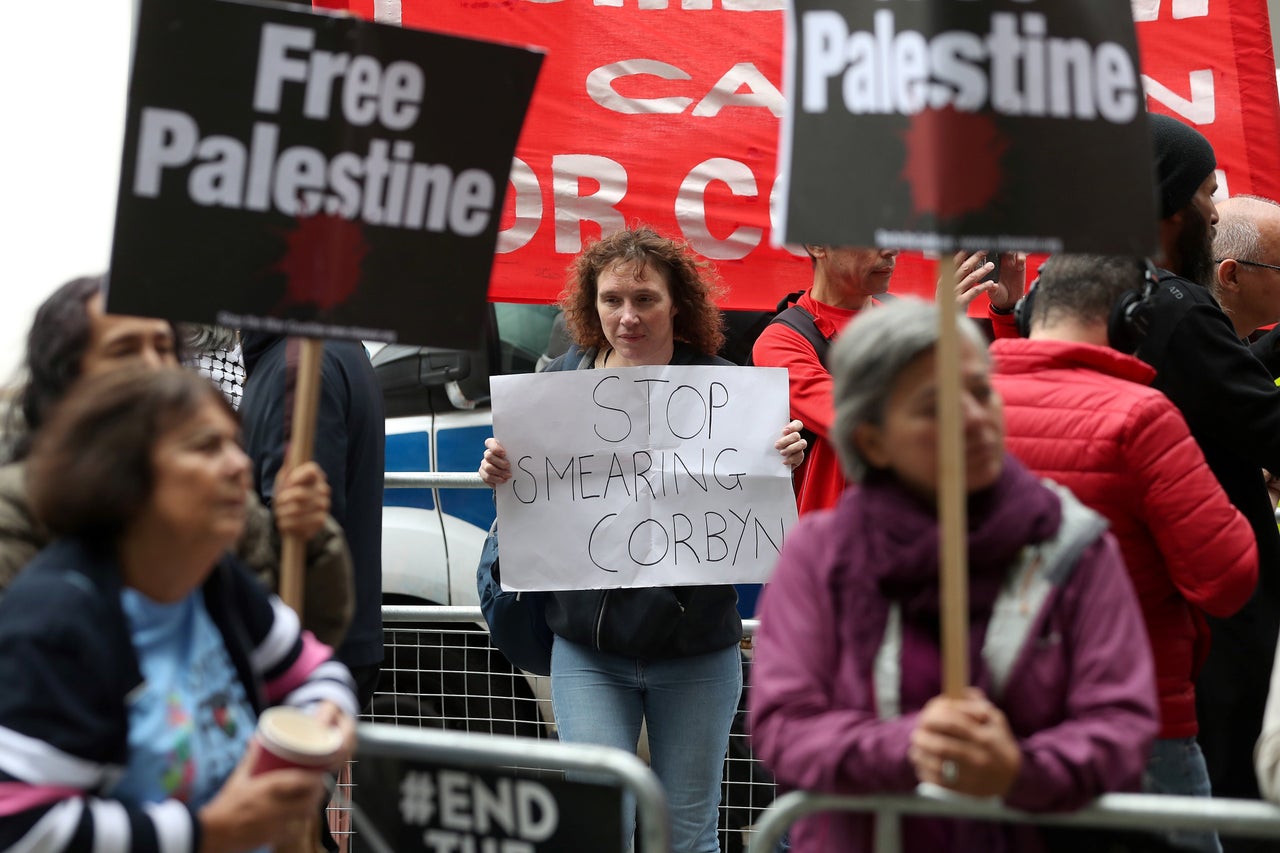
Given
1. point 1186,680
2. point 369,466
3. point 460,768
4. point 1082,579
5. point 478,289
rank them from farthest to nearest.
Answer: point 369,466 → point 1186,680 → point 478,289 → point 460,768 → point 1082,579

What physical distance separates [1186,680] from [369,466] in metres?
1.99

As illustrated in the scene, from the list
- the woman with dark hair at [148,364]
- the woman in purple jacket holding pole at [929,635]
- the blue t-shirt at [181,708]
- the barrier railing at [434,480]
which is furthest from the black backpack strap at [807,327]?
the blue t-shirt at [181,708]

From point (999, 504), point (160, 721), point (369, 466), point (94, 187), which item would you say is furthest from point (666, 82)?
point (160, 721)

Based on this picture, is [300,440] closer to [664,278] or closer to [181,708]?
[181,708]

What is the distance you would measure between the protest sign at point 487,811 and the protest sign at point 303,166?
771mm

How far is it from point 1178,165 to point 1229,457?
29.4 inches

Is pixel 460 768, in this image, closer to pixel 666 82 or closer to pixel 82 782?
pixel 82 782

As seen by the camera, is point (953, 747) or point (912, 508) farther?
point (912, 508)

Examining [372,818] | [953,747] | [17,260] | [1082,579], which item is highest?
[17,260]

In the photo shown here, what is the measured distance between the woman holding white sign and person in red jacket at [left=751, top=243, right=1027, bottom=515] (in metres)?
0.08

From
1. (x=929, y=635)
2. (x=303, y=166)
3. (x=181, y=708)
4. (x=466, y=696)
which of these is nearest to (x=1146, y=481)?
(x=929, y=635)

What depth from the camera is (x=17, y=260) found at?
5895 mm

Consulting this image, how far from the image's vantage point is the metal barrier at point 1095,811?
2191mm

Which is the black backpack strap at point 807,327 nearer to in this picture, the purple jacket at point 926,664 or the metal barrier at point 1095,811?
the purple jacket at point 926,664
